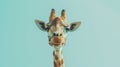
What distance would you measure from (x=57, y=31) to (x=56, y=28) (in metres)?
0.10

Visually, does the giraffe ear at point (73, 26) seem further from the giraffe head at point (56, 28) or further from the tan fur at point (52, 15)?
the tan fur at point (52, 15)

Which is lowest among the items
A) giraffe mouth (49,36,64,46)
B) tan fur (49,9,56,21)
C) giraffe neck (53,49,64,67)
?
giraffe neck (53,49,64,67)

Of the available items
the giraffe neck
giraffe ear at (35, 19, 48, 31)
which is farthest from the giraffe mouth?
giraffe ear at (35, 19, 48, 31)

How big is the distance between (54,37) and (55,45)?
0.17 m

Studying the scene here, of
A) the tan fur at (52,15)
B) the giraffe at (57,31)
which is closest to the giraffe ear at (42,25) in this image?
the giraffe at (57,31)

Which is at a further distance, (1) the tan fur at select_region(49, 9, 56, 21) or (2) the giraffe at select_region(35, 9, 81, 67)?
(1) the tan fur at select_region(49, 9, 56, 21)

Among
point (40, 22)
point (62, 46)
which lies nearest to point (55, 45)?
point (62, 46)

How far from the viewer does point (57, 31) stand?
39.3 feet

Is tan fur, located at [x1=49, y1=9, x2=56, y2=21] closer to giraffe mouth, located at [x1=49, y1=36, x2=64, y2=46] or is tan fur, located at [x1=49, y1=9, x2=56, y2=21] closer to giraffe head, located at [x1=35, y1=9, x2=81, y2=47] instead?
giraffe head, located at [x1=35, y1=9, x2=81, y2=47]

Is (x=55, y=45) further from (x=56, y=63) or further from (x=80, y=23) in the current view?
(x=80, y=23)

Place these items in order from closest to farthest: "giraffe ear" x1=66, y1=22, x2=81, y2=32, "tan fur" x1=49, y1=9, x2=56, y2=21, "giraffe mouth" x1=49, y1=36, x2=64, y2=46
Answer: "giraffe mouth" x1=49, y1=36, x2=64, y2=46 < "tan fur" x1=49, y1=9, x2=56, y2=21 < "giraffe ear" x1=66, y1=22, x2=81, y2=32

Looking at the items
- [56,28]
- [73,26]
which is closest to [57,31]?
[56,28]

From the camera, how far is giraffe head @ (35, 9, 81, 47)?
11.9 meters

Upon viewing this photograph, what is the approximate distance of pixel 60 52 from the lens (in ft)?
39.3
